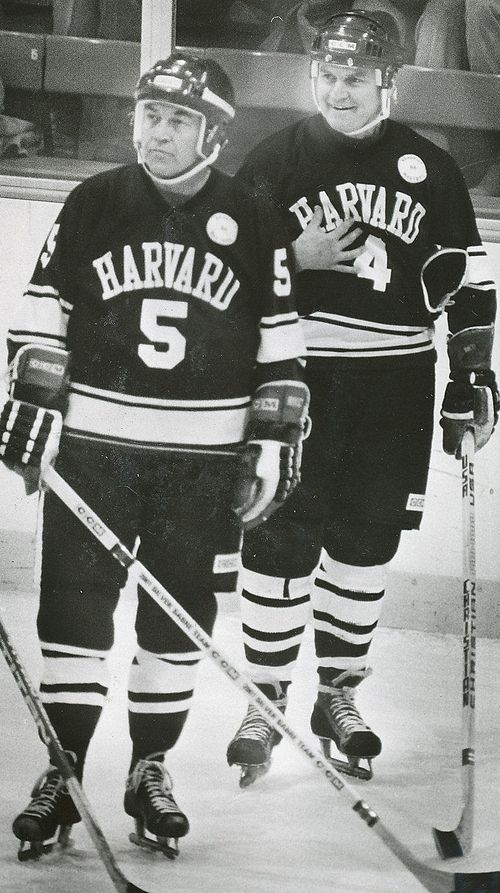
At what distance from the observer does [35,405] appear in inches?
81.2

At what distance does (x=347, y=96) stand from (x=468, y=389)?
62 cm

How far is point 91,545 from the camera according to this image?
2117 mm

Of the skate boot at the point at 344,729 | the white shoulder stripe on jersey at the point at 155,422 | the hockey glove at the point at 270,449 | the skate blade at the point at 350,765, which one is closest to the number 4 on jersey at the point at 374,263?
the hockey glove at the point at 270,449

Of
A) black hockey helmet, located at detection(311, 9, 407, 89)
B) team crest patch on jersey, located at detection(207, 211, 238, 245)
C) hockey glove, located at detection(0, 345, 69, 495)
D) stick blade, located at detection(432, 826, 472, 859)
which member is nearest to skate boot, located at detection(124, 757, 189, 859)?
stick blade, located at detection(432, 826, 472, 859)

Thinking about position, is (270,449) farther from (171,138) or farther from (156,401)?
(171,138)

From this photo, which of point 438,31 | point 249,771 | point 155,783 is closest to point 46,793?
point 155,783

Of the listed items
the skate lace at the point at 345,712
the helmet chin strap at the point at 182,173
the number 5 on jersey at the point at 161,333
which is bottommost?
the skate lace at the point at 345,712

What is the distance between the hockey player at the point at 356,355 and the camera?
7.00ft

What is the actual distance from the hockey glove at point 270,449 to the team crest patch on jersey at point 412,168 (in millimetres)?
440

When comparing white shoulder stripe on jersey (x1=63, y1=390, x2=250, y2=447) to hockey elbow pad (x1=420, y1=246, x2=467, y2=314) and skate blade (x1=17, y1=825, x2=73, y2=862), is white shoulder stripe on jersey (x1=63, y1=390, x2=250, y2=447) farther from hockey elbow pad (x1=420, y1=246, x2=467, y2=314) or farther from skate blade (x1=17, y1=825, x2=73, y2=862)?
skate blade (x1=17, y1=825, x2=73, y2=862)

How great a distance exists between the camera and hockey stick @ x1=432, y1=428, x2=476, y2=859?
2.15 metres

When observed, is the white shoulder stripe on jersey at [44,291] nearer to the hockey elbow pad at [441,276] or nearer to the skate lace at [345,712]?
the hockey elbow pad at [441,276]

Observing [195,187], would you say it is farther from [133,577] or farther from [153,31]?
[133,577]

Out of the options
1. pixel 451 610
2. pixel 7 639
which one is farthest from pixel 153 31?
pixel 451 610
